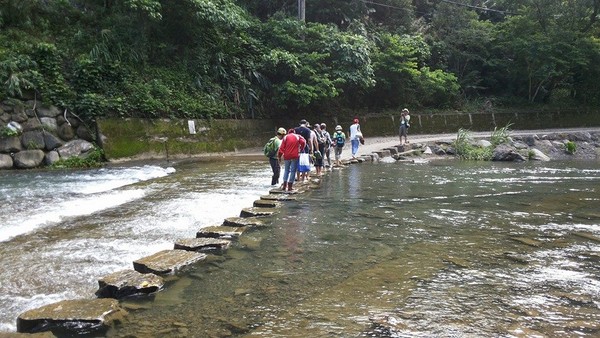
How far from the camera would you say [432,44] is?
31.5m

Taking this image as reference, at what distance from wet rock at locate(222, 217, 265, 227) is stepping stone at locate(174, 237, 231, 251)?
2.96 feet

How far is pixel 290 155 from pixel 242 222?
11.4 feet

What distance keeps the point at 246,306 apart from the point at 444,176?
450 inches

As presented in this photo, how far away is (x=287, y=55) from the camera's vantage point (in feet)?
70.0

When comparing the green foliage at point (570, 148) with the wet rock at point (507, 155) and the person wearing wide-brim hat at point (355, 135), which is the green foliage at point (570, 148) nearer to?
the wet rock at point (507, 155)

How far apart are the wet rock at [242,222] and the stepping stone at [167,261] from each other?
1.48m

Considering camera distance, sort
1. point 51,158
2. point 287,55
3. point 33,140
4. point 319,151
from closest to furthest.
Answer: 1. point 319,151
2. point 33,140
3. point 51,158
4. point 287,55

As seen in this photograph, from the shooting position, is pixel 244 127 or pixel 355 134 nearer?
pixel 355 134

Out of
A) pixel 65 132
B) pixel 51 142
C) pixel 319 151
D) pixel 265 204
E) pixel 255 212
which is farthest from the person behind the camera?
pixel 65 132

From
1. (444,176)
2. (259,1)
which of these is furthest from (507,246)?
(259,1)

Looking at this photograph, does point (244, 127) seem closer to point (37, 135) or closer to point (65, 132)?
point (65, 132)

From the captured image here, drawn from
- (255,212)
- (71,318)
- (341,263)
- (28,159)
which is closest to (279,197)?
(255,212)

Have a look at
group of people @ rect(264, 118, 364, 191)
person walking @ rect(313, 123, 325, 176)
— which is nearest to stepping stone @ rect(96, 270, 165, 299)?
group of people @ rect(264, 118, 364, 191)

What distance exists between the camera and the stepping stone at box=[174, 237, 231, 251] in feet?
19.9
